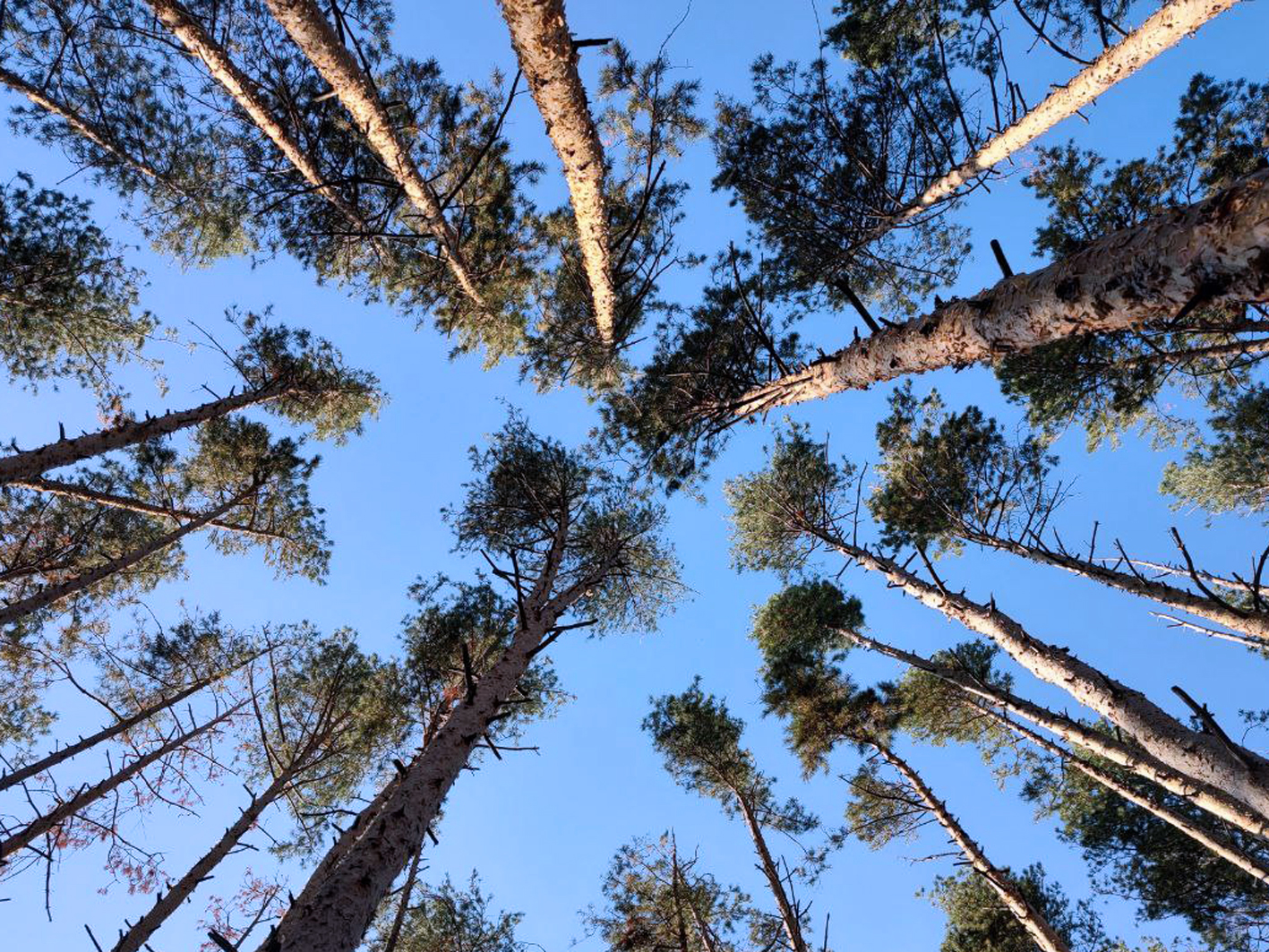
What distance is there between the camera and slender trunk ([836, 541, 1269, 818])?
162 inches

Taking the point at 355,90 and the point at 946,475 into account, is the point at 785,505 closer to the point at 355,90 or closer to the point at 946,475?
the point at 946,475

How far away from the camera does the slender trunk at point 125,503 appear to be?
892cm

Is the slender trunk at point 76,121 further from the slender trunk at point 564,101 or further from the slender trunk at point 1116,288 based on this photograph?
the slender trunk at point 1116,288

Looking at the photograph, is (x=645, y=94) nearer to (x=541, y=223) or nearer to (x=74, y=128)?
(x=541, y=223)

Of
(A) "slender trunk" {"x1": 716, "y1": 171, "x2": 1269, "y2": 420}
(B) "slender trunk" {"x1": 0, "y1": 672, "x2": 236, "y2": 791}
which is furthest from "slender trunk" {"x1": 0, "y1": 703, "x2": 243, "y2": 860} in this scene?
(A) "slender trunk" {"x1": 716, "y1": 171, "x2": 1269, "y2": 420}

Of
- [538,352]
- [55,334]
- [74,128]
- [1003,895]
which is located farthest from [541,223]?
[1003,895]

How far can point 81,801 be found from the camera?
7.05 m

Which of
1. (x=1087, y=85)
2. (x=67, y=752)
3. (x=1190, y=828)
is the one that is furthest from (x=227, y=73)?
(x=1190, y=828)

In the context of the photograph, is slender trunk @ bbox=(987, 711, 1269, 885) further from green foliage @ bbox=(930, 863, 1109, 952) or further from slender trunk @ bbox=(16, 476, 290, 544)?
slender trunk @ bbox=(16, 476, 290, 544)

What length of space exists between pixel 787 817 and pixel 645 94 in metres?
12.8

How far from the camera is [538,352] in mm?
10609

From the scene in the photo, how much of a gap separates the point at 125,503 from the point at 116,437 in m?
2.63

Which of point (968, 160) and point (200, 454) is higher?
point (968, 160)

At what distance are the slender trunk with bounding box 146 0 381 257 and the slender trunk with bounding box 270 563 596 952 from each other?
5.89 meters
